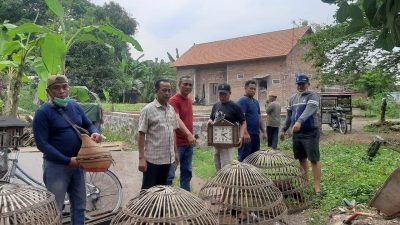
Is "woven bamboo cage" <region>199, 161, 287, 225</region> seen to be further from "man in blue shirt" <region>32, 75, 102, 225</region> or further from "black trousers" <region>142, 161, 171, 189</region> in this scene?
"man in blue shirt" <region>32, 75, 102, 225</region>

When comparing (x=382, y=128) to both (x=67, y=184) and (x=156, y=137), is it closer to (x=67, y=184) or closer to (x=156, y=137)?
(x=156, y=137)

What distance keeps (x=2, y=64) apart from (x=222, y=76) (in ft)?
91.8

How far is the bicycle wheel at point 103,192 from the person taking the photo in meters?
5.21

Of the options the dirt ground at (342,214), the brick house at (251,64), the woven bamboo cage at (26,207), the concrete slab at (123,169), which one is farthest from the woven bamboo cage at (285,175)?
the brick house at (251,64)

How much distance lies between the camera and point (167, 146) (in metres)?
4.66

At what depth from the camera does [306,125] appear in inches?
228

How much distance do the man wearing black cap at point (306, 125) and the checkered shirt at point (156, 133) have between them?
6.39ft

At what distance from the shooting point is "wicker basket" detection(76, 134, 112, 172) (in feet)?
11.7

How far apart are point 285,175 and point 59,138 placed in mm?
3048

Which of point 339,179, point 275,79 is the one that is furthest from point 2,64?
point 275,79

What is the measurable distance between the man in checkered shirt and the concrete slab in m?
1.69

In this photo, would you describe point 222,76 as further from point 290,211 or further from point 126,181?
point 290,211

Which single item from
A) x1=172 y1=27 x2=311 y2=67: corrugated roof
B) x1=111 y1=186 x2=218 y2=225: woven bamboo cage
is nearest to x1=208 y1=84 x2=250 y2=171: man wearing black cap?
x1=111 y1=186 x2=218 y2=225: woven bamboo cage

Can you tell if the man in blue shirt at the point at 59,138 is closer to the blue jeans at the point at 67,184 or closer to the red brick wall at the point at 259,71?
the blue jeans at the point at 67,184
